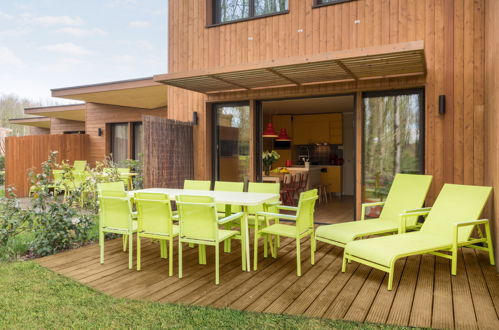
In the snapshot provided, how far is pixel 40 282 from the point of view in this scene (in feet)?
13.1

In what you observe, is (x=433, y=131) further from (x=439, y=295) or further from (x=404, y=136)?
(x=439, y=295)

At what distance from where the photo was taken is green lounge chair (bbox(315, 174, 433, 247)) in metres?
4.75

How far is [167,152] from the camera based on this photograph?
287 inches

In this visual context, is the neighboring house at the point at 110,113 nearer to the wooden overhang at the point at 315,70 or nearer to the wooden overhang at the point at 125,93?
the wooden overhang at the point at 125,93

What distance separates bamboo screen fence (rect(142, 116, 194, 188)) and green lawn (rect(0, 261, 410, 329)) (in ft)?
11.0

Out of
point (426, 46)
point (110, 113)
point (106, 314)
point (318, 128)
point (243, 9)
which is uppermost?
point (243, 9)

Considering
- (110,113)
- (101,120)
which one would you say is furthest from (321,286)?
(101,120)

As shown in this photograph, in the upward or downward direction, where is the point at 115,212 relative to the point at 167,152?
downward

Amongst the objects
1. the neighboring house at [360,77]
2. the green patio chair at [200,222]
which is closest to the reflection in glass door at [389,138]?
the neighboring house at [360,77]

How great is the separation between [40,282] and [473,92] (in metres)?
6.20

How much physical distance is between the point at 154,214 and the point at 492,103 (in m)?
4.33

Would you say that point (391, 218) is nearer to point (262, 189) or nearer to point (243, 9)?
point (262, 189)

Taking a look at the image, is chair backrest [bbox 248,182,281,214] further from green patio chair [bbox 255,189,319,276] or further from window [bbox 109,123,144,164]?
window [bbox 109,123,144,164]

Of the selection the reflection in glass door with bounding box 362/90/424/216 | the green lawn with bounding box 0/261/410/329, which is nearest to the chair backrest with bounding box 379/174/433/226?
the reflection in glass door with bounding box 362/90/424/216
